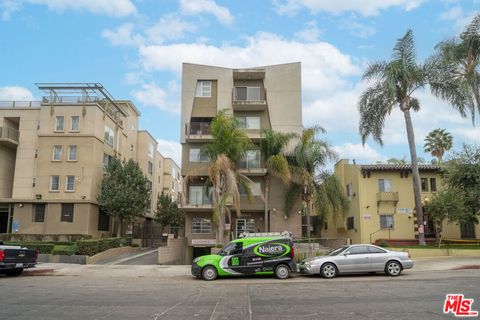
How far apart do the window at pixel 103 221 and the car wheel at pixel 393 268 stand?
2525 centimetres

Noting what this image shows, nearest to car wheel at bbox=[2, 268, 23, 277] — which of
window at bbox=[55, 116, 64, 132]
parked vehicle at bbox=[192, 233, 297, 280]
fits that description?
parked vehicle at bbox=[192, 233, 297, 280]

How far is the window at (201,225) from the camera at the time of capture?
33281mm

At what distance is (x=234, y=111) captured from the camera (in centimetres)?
3484

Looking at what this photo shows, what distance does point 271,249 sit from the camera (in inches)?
730

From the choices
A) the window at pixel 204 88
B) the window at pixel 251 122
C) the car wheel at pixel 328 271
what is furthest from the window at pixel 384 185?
the car wheel at pixel 328 271

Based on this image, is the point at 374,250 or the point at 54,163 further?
the point at 54,163

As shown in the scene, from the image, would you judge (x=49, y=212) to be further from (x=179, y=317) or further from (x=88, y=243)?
(x=179, y=317)

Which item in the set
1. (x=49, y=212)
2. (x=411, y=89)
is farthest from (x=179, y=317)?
(x=49, y=212)

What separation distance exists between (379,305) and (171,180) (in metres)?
51.8

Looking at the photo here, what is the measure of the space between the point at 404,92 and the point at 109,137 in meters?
25.1

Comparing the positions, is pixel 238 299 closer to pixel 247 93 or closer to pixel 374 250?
pixel 374 250

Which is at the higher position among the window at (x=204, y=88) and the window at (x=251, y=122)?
the window at (x=204, y=88)

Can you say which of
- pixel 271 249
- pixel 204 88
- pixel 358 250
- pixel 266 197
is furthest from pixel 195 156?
pixel 358 250

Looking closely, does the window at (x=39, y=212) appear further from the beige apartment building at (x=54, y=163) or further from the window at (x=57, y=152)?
the window at (x=57, y=152)
